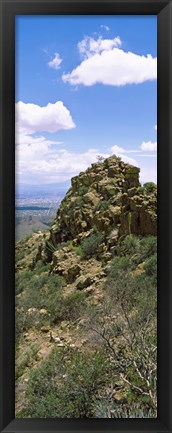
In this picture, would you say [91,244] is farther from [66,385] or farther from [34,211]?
[66,385]

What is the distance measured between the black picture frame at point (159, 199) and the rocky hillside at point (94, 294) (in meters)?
0.16

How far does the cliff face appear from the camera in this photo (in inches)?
54.1

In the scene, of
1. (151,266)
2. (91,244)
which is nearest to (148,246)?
(151,266)

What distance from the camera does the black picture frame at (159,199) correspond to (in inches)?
43.1

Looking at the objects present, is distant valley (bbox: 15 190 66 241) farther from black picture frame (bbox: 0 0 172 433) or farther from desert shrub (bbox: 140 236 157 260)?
desert shrub (bbox: 140 236 157 260)

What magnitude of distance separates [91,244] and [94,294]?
0.56ft

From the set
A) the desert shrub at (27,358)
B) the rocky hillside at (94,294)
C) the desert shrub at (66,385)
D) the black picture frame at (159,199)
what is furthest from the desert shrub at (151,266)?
the desert shrub at (27,358)

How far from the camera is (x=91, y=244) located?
143 cm

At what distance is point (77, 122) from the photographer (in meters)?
1.39

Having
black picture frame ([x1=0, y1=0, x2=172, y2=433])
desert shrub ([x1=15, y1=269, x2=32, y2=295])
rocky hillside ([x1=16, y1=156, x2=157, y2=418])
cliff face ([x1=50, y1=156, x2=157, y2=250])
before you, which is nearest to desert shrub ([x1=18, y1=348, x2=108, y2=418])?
rocky hillside ([x1=16, y1=156, x2=157, y2=418])

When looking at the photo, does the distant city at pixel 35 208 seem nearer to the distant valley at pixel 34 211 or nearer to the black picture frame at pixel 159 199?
the distant valley at pixel 34 211
